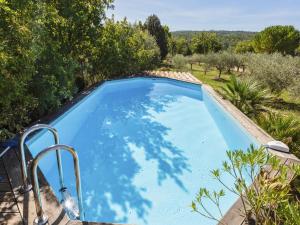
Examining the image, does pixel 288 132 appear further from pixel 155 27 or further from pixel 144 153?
pixel 155 27

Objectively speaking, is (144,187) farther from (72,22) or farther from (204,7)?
(204,7)

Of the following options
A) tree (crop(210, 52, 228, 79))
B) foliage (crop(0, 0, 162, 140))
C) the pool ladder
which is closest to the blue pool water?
foliage (crop(0, 0, 162, 140))

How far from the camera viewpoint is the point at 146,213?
4.43 meters

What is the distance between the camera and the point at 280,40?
4506 centimetres

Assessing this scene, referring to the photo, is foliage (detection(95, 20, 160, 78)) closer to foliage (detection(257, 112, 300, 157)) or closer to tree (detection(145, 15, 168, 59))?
foliage (detection(257, 112, 300, 157))

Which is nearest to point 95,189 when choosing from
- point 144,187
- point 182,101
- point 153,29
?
point 144,187

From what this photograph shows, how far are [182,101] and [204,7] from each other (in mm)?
12712

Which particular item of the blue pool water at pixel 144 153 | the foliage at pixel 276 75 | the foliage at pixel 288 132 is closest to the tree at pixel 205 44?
the foliage at pixel 276 75

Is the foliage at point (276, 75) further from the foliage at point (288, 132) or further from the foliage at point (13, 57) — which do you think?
the foliage at point (13, 57)

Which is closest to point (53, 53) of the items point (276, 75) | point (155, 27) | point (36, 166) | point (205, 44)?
point (36, 166)

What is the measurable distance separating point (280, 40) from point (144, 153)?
48.8 meters

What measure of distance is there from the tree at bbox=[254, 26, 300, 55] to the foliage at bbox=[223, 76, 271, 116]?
42.6m

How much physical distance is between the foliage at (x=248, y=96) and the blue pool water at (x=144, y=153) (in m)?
0.81

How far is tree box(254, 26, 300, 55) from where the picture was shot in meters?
45.1
